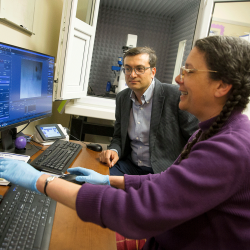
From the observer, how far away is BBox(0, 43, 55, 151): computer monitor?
3.36ft

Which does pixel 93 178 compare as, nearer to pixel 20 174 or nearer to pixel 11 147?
pixel 20 174

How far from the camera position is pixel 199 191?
56 cm

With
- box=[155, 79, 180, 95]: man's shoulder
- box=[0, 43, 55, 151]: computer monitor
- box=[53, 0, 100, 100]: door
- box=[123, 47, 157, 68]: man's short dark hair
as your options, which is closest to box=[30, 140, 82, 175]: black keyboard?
box=[0, 43, 55, 151]: computer monitor

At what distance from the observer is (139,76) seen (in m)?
1.89

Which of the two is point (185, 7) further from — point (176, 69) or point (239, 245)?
point (239, 245)

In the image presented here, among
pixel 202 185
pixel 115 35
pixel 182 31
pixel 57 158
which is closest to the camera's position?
pixel 202 185

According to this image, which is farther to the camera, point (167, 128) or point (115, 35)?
point (115, 35)

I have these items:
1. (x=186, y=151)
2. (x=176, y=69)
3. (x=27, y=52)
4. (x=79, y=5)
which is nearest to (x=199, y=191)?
(x=186, y=151)

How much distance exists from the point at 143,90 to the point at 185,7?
1965 millimetres

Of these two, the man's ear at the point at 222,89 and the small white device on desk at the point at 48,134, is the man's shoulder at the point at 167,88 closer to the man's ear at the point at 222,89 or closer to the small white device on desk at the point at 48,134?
the small white device on desk at the point at 48,134

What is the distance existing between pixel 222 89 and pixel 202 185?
0.34m

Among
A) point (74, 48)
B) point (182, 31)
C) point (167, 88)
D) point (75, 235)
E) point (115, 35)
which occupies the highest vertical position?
point (182, 31)

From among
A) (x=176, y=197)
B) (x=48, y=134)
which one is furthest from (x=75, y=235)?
(x=48, y=134)

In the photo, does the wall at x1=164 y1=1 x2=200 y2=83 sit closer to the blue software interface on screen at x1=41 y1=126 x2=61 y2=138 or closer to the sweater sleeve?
the blue software interface on screen at x1=41 y1=126 x2=61 y2=138
